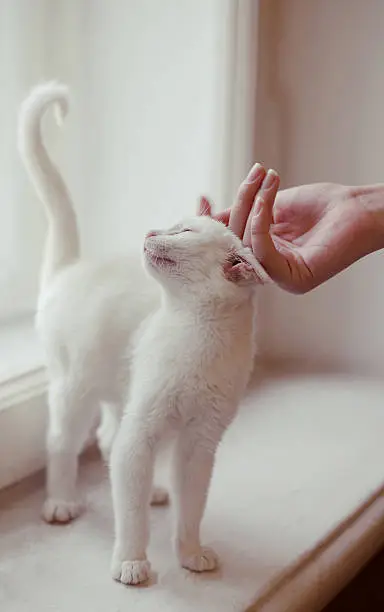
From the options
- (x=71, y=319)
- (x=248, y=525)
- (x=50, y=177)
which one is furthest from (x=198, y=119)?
(x=248, y=525)

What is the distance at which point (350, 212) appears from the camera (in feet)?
2.56

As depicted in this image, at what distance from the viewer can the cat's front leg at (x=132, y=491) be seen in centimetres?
71

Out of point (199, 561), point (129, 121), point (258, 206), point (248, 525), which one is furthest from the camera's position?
point (129, 121)

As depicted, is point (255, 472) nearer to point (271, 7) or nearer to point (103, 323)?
point (103, 323)

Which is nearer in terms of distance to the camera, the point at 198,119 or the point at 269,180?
the point at 269,180

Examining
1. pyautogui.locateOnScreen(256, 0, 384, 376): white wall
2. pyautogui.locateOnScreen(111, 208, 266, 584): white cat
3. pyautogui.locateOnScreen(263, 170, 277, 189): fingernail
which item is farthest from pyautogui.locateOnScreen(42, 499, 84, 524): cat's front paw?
pyautogui.locateOnScreen(256, 0, 384, 376): white wall

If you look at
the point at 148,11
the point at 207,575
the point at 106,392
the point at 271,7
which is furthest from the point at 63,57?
the point at 207,575

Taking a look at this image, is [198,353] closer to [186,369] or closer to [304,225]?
[186,369]

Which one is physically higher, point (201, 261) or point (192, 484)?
point (201, 261)

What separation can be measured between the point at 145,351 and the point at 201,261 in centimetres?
10

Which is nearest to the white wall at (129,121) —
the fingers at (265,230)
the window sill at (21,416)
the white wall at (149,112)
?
the white wall at (149,112)

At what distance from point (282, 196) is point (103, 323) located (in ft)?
0.70

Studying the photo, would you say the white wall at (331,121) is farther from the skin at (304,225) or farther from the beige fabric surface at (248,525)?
the skin at (304,225)

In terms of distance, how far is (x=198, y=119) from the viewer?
45.1 inches
